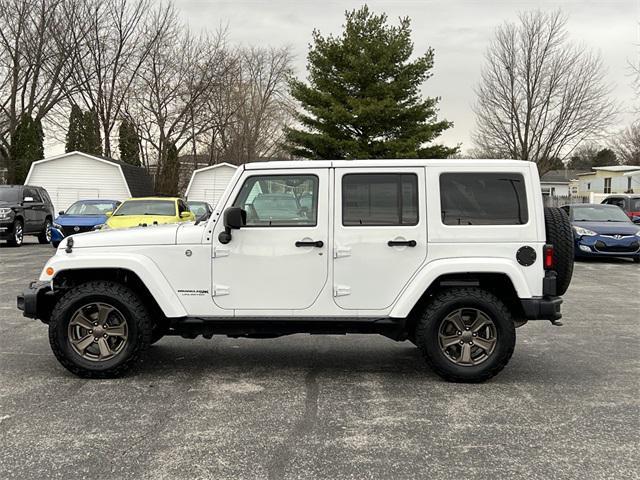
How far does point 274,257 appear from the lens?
506 centimetres

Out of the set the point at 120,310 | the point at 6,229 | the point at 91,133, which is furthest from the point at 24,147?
the point at 120,310

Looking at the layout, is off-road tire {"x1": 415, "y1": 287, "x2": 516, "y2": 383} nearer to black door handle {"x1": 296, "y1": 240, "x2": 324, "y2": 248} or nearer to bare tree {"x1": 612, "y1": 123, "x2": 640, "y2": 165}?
black door handle {"x1": 296, "y1": 240, "x2": 324, "y2": 248}

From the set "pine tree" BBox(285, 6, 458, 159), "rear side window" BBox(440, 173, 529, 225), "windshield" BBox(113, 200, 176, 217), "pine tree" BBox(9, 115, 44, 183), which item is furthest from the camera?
"pine tree" BBox(9, 115, 44, 183)

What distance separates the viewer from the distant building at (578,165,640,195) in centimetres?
4871

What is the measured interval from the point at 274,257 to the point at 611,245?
489 inches

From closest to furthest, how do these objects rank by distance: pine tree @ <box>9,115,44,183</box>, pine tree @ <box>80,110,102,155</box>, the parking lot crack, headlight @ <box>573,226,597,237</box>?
the parking lot crack < headlight @ <box>573,226,597,237</box> < pine tree @ <box>9,115,44,183</box> < pine tree @ <box>80,110,102,155</box>

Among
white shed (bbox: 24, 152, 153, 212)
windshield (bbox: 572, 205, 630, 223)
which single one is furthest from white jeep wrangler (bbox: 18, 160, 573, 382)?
white shed (bbox: 24, 152, 153, 212)

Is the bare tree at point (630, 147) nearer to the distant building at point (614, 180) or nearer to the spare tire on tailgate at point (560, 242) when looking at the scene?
the distant building at point (614, 180)

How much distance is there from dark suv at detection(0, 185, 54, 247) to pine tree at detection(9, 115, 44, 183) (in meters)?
18.6

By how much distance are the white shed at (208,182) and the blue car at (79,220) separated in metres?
18.4

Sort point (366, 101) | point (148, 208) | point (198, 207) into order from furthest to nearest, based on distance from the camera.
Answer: point (366, 101) < point (198, 207) < point (148, 208)

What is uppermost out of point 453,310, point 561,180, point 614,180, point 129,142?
point 129,142

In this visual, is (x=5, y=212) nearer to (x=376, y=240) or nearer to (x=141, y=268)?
(x=141, y=268)

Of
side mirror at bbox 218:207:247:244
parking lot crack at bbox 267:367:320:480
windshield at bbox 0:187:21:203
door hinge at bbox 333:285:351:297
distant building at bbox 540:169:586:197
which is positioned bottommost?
parking lot crack at bbox 267:367:320:480
